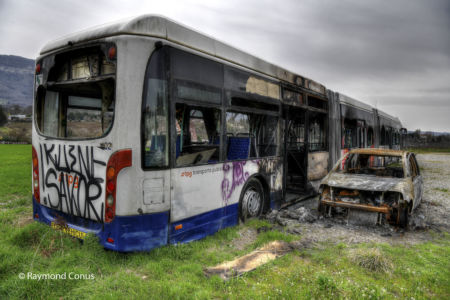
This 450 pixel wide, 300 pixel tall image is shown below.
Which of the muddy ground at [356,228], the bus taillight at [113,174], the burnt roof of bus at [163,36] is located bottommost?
the muddy ground at [356,228]

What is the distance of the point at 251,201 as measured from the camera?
558 cm

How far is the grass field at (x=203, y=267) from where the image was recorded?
9.76 ft

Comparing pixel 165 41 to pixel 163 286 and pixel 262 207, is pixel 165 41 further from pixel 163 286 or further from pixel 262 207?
pixel 262 207

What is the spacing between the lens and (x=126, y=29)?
3477 millimetres

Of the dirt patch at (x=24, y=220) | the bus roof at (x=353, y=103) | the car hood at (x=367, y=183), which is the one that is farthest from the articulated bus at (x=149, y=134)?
the bus roof at (x=353, y=103)

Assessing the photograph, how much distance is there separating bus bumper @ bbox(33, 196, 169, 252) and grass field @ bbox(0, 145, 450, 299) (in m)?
0.14

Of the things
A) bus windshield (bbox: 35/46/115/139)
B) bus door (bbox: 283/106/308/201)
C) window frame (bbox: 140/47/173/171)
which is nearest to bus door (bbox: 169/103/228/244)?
window frame (bbox: 140/47/173/171)

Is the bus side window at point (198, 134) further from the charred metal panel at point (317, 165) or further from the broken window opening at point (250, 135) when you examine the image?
the charred metal panel at point (317, 165)

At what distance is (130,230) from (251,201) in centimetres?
266

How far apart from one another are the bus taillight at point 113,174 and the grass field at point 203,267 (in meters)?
0.53

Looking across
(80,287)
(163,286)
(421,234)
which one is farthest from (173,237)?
(421,234)

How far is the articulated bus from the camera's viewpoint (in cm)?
348

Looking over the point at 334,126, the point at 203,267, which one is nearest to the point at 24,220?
the point at 203,267

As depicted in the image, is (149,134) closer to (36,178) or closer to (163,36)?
(163,36)
